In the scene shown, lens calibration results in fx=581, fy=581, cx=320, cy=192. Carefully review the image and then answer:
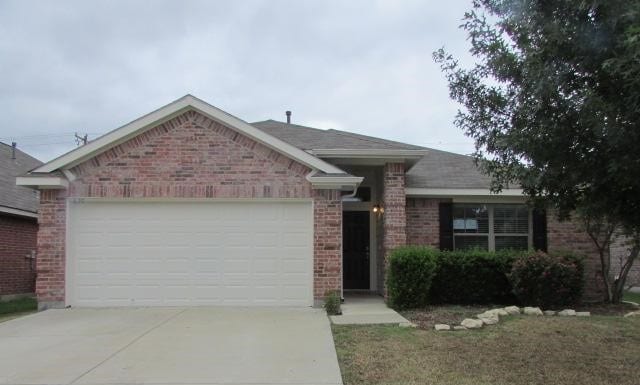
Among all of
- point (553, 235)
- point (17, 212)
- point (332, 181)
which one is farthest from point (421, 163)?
point (17, 212)

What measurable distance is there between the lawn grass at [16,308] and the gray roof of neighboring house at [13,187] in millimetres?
2565

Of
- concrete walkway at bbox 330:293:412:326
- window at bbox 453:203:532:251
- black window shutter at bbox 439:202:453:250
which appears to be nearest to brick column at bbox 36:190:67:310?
concrete walkway at bbox 330:293:412:326

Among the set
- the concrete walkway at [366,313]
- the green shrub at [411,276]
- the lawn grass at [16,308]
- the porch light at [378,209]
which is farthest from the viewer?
the porch light at [378,209]

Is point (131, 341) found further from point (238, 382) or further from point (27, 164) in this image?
point (27, 164)

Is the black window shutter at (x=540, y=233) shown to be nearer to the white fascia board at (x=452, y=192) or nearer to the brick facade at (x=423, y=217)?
the white fascia board at (x=452, y=192)

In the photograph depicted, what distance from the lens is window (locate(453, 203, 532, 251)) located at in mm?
14070

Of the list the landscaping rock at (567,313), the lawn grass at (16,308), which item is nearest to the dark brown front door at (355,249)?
the landscaping rock at (567,313)

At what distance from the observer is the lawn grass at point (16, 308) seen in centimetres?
1193

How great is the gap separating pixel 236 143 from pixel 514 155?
267 inches

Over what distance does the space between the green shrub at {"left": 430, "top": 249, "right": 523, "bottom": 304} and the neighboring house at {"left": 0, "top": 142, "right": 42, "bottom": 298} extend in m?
11.4

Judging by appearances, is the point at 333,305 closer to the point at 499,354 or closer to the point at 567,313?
the point at 499,354

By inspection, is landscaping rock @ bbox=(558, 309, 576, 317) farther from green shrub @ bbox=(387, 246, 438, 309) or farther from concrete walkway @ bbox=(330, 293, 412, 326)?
concrete walkway @ bbox=(330, 293, 412, 326)

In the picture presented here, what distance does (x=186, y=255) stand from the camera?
39.0ft

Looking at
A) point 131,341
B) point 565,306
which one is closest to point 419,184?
point 565,306
